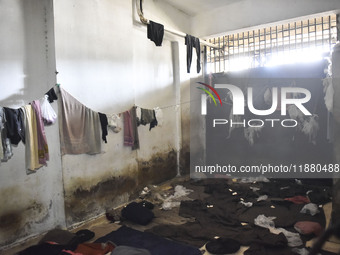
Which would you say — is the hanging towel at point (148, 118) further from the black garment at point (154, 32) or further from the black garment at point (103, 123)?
the black garment at point (154, 32)

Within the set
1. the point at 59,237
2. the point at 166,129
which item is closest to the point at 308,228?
the point at 59,237

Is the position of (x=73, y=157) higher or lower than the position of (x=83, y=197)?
higher

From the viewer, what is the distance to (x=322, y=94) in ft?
17.2

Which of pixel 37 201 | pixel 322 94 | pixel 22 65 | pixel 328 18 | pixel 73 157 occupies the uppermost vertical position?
pixel 328 18

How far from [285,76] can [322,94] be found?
804 millimetres

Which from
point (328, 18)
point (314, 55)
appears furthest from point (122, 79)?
point (328, 18)

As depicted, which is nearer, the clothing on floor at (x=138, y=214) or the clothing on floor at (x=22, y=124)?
the clothing on floor at (x=22, y=124)

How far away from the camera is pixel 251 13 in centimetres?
561

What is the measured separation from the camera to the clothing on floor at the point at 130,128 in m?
4.46

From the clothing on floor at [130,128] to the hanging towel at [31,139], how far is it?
1.57 meters

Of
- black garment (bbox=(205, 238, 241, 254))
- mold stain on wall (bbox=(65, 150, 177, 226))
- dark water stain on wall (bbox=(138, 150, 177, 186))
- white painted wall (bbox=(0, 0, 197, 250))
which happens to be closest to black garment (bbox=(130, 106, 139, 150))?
white painted wall (bbox=(0, 0, 197, 250))

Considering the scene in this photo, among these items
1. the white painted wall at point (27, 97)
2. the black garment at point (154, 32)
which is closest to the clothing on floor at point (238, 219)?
the white painted wall at point (27, 97)

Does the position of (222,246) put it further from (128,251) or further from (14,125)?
(14,125)

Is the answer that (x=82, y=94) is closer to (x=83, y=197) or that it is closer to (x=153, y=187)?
(x=83, y=197)
